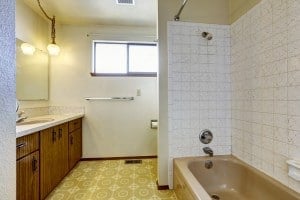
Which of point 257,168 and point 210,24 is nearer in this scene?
point 257,168

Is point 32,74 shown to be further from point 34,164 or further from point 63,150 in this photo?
point 34,164

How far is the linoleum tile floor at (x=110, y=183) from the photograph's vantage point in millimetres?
2062

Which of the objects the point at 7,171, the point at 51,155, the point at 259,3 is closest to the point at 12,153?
the point at 7,171

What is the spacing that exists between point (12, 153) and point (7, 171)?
64 mm

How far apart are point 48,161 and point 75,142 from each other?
90cm

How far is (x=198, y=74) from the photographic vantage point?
89.3 inches

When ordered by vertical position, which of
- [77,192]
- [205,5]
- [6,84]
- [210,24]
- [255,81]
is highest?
[205,5]

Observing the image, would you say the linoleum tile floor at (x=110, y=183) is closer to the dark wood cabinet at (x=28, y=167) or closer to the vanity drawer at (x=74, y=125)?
the dark wood cabinet at (x=28, y=167)

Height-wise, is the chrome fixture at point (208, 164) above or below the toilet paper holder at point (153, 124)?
below

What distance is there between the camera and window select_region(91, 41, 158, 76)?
335 centimetres

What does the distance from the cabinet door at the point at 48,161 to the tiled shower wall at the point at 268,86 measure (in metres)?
2.08

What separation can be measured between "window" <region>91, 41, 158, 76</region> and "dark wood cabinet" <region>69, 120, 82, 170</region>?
994mm

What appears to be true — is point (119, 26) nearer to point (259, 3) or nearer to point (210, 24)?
point (210, 24)

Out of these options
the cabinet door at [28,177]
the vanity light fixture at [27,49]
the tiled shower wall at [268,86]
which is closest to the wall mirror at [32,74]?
the vanity light fixture at [27,49]
